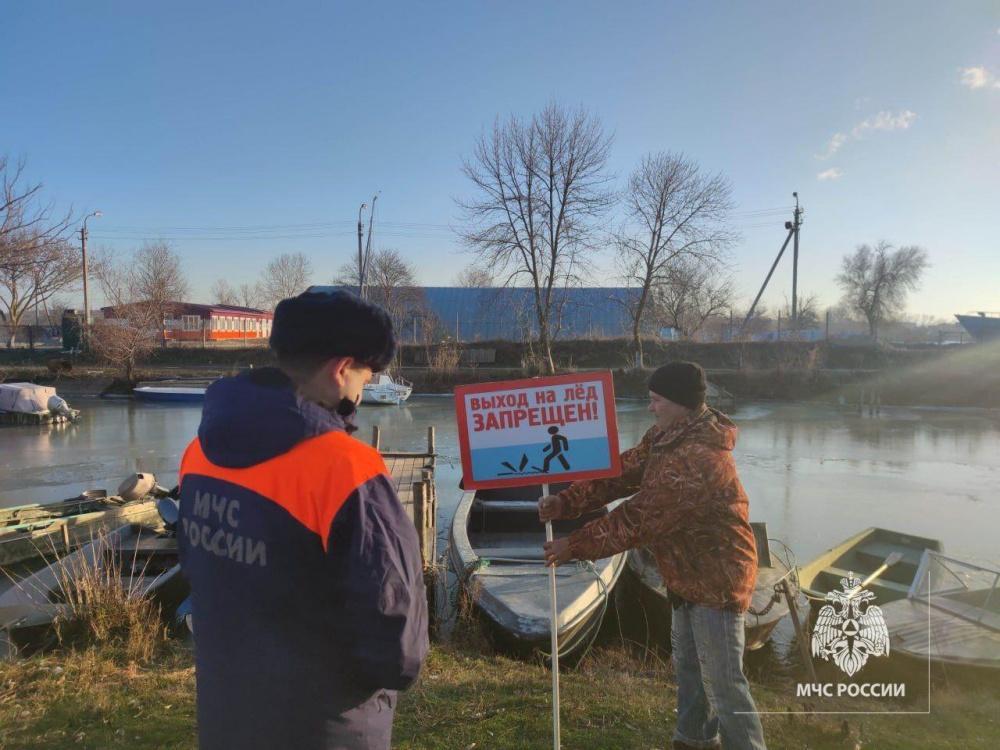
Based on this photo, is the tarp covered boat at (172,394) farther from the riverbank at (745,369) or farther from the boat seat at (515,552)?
the boat seat at (515,552)

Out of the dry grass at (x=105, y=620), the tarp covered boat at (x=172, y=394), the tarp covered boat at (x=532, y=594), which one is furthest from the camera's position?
the tarp covered boat at (x=172, y=394)

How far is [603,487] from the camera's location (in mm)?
3014

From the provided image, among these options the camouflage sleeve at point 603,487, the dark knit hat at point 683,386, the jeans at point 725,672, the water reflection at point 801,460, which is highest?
the dark knit hat at point 683,386

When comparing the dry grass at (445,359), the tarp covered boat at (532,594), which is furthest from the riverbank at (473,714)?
the dry grass at (445,359)

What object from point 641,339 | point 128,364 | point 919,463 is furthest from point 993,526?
point 128,364

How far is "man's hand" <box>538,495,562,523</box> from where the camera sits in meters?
2.98

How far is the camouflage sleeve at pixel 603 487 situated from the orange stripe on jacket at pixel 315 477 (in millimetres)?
1896

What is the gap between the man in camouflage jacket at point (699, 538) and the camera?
2.47m

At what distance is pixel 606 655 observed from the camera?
5.53 m

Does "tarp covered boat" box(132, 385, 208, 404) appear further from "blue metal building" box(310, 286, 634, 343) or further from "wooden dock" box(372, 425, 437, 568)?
"wooden dock" box(372, 425, 437, 568)

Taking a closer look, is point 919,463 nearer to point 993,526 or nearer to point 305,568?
point 993,526

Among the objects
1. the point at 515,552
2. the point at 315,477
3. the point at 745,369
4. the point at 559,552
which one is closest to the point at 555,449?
the point at 559,552

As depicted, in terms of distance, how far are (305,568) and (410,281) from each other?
49.1 metres

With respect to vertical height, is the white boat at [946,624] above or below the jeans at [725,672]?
below
